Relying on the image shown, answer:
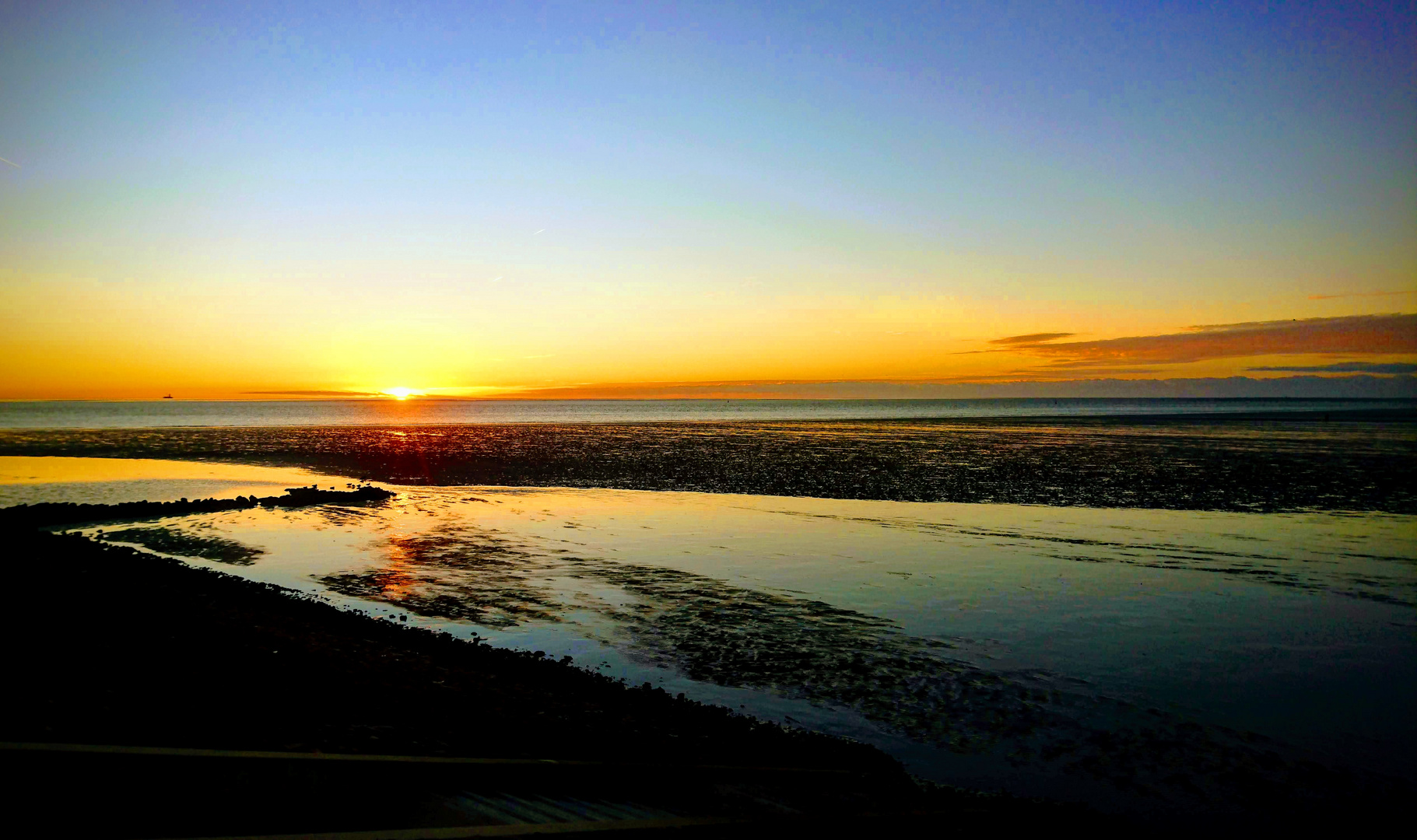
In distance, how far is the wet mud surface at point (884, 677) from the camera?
8.50m

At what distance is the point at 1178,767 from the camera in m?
8.70

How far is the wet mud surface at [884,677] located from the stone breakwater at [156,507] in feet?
47.7

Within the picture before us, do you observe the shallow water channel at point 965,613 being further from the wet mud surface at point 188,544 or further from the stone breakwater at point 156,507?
the stone breakwater at point 156,507

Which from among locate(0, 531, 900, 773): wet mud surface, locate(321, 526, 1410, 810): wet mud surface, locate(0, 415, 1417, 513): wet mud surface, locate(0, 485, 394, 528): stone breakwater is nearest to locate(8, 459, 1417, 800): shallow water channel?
locate(321, 526, 1410, 810): wet mud surface

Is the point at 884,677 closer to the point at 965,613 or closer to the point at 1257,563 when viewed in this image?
the point at 965,613

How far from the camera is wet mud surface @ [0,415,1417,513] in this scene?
33.2 metres

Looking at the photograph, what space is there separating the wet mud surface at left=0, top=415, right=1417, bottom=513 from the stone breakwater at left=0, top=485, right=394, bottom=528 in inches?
291

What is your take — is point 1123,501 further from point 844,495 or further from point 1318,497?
point 844,495

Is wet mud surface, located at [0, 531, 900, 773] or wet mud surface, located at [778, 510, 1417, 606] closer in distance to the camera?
wet mud surface, located at [0, 531, 900, 773]

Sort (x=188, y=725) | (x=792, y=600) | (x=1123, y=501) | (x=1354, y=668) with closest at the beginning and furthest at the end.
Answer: (x=188, y=725)
(x=1354, y=668)
(x=792, y=600)
(x=1123, y=501)

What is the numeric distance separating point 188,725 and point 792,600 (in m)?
11.1

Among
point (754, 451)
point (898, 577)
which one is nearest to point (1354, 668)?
point (898, 577)

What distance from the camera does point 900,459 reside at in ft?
164

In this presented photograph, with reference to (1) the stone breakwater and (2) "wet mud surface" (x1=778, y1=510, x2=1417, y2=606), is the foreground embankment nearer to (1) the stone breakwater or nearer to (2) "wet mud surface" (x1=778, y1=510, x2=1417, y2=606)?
(2) "wet mud surface" (x1=778, y1=510, x2=1417, y2=606)
